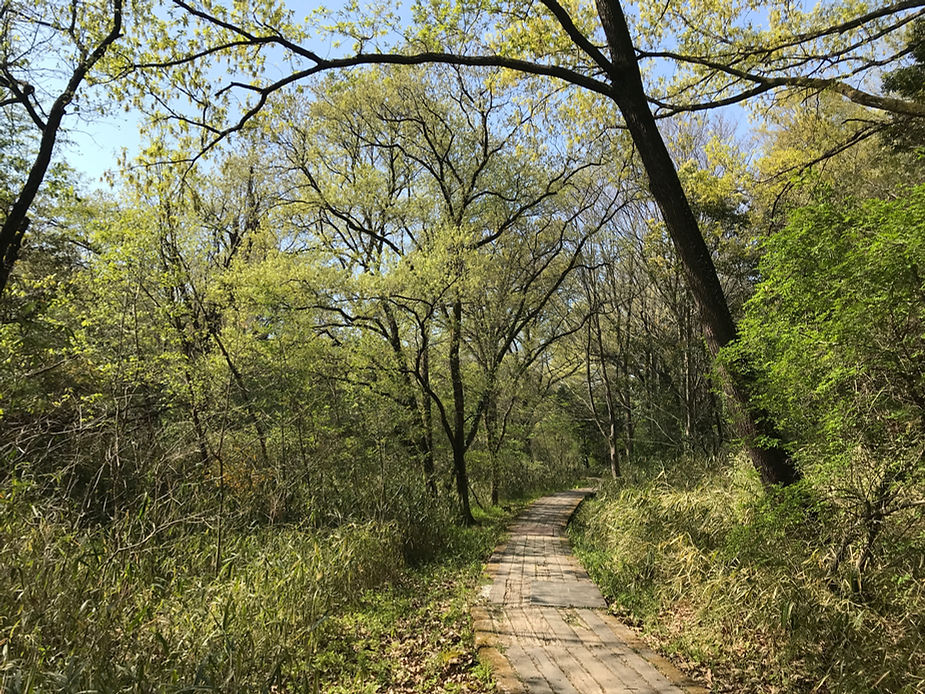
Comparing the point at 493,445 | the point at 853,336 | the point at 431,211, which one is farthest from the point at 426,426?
the point at 853,336

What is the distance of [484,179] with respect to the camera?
12.5m

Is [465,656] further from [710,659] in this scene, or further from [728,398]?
[728,398]

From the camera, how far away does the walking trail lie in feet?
10.9

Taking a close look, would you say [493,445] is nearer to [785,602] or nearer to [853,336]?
[785,602]

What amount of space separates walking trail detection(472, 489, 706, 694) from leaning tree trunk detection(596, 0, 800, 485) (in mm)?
1869

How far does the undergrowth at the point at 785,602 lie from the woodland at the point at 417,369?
0.08 feet

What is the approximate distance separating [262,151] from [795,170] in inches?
476

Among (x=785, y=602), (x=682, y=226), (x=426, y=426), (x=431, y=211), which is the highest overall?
(x=431, y=211)

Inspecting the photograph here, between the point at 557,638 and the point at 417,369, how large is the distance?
6291 millimetres

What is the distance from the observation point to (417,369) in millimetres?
9828

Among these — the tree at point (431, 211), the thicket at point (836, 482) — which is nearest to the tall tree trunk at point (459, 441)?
the tree at point (431, 211)

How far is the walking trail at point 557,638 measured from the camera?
10.9ft

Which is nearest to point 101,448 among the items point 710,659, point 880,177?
point 710,659

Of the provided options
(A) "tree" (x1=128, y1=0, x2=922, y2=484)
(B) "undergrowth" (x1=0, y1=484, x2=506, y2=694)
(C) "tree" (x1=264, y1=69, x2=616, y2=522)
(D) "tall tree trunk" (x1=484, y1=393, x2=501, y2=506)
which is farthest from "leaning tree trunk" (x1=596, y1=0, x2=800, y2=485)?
(D) "tall tree trunk" (x1=484, y1=393, x2=501, y2=506)
